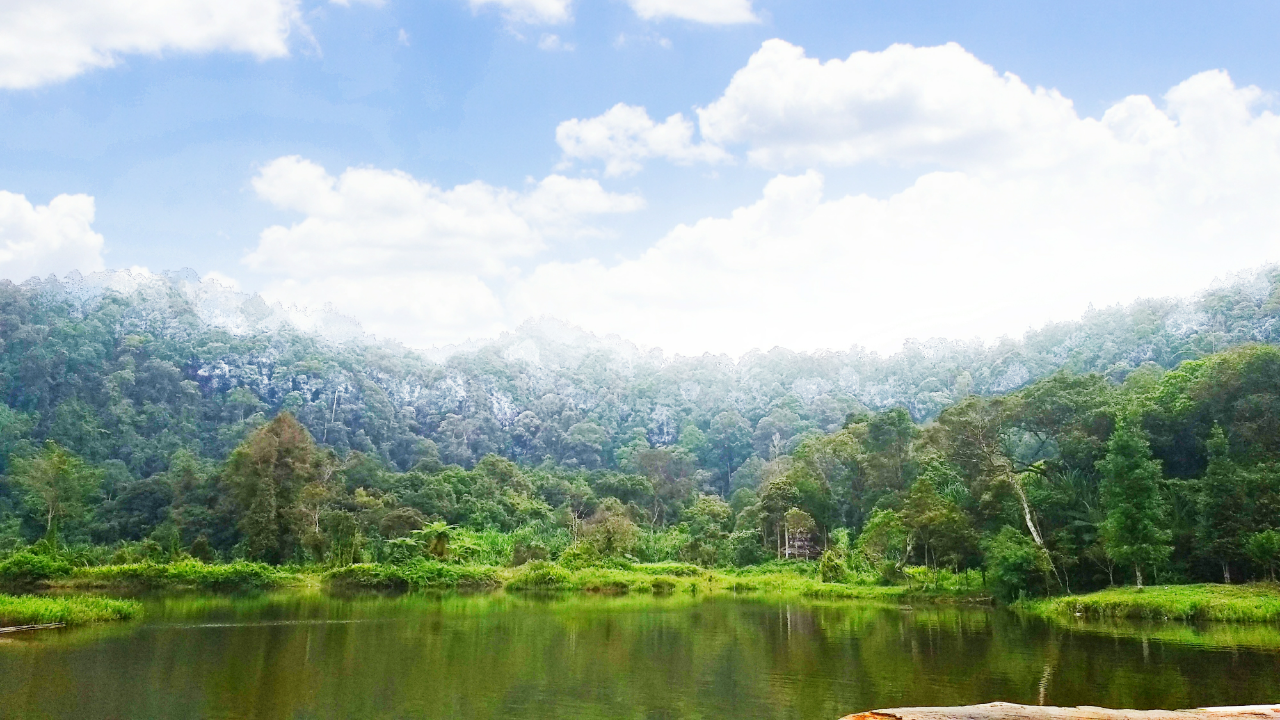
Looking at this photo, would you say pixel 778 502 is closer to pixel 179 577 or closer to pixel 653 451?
pixel 179 577

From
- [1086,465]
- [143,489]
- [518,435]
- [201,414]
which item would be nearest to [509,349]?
[518,435]

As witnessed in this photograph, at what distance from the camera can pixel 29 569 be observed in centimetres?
3509

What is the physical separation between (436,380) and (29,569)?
77941 millimetres

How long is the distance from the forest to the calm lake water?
6.80 metres

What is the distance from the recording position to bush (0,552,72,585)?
3475cm

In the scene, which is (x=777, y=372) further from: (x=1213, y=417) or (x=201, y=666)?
(x=201, y=666)

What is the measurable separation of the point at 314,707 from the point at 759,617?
1871cm

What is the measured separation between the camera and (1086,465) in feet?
116

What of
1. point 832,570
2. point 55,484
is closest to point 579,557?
point 832,570

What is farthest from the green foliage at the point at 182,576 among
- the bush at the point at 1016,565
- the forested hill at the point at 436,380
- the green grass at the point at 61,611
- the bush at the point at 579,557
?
the forested hill at the point at 436,380

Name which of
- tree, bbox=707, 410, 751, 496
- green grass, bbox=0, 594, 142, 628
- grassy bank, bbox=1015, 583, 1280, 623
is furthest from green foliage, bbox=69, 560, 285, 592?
tree, bbox=707, 410, 751, 496

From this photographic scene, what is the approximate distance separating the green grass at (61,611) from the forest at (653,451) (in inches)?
Answer: 660

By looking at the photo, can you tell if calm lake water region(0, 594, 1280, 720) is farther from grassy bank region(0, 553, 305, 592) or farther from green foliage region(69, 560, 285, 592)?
green foliage region(69, 560, 285, 592)

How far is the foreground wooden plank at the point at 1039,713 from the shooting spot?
582 centimetres
